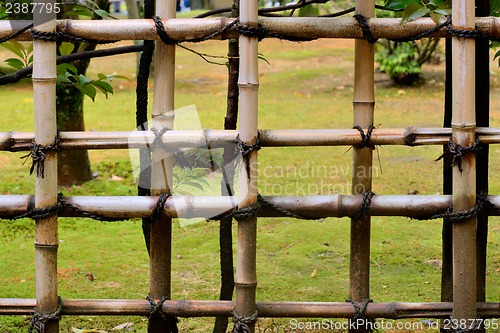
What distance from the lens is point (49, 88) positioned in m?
2.33

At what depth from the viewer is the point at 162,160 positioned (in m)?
2.46

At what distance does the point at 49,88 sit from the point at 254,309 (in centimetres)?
92

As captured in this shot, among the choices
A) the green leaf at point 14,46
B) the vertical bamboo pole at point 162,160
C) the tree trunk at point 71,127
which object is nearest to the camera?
the vertical bamboo pole at point 162,160

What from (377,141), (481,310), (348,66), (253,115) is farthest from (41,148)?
(348,66)

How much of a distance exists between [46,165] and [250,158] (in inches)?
24.4

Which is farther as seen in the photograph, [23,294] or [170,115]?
[23,294]

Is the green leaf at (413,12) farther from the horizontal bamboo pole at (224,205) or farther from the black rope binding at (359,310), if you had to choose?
the black rope binding at (359,310)

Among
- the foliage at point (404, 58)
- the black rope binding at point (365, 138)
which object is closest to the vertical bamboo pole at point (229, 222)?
the black rope binding at point (365, 138)

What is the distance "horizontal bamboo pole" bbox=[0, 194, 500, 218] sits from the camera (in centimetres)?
240

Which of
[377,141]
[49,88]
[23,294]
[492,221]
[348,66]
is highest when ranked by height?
[348,66]

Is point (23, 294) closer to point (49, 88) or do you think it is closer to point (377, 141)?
point (49, 88)

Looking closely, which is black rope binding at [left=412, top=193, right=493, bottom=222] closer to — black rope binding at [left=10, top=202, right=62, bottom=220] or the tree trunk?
black rope binding at [left=10, top=202, right=62, bottom=220]

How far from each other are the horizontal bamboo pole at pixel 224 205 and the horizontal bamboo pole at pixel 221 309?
0.28m

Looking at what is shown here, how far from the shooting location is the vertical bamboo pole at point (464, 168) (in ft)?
7.61
